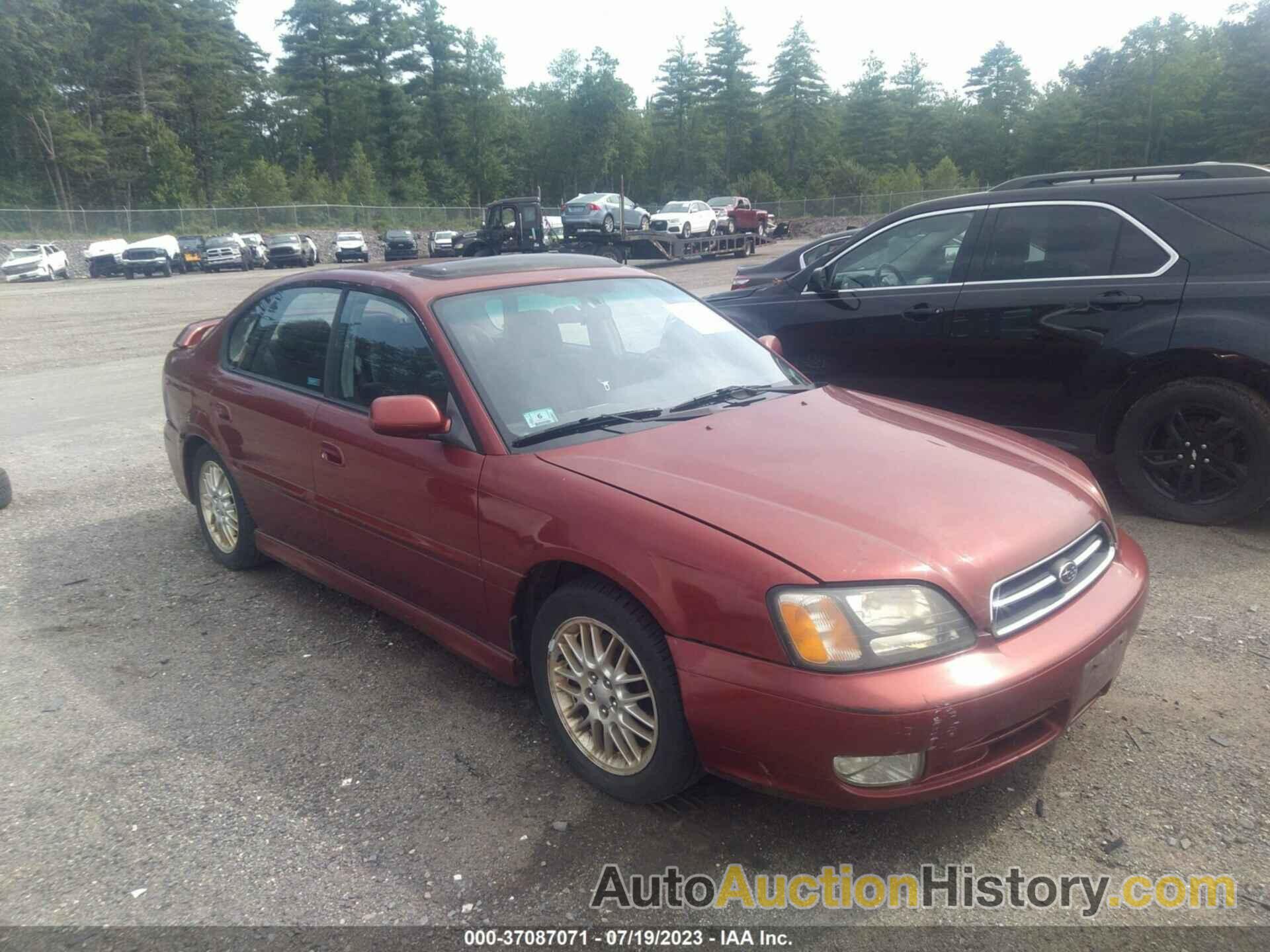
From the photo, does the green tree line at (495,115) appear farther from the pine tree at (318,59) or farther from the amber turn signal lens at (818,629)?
the amber turn signal lens at (818,629)

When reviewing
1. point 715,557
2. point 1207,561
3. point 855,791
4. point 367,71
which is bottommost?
point 1207,561

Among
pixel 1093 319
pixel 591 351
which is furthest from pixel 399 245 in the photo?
pixel 591 351

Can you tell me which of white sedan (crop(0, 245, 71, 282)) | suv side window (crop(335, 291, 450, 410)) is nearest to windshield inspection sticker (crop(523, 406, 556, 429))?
suv side window (crop(335, 291, 450, 410))

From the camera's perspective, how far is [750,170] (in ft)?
285

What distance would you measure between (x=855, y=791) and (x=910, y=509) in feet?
2.70

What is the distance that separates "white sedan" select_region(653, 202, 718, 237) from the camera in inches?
1398

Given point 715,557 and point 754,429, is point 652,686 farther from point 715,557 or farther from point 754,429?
point 754,429

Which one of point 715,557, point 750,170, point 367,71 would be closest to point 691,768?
point 715,557

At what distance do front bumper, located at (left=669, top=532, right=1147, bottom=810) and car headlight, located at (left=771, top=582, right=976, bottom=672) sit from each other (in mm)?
36

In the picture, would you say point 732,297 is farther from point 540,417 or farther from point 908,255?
point 540,417

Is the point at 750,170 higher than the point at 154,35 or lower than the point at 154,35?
lower

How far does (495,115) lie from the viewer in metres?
82.9

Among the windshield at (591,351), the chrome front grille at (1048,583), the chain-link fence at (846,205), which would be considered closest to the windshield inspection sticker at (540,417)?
the windshield at (591,351)

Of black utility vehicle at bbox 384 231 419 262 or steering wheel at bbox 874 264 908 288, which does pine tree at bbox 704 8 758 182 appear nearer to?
black utility vehicle at bbox 384 231 419 262
